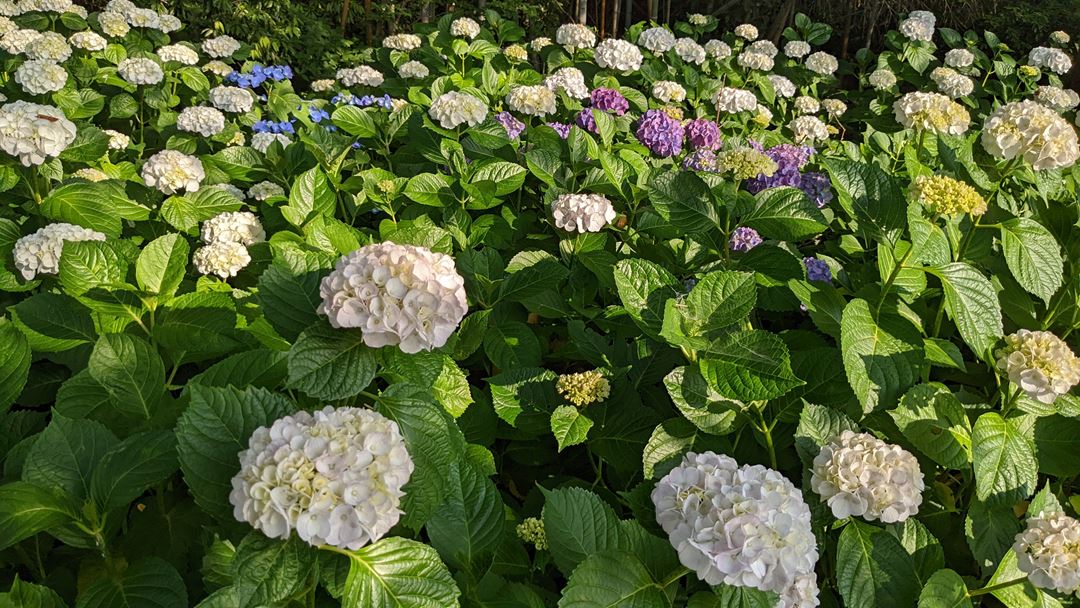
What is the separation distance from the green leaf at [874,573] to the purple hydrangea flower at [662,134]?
1.83 m

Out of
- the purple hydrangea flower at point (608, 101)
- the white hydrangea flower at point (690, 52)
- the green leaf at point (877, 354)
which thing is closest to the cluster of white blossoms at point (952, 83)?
the white hydrangea flower at point (690, 52)

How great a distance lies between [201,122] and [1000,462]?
2.86 meters

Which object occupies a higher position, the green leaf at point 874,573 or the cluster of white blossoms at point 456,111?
the cluster of white blossoms at point 456,111

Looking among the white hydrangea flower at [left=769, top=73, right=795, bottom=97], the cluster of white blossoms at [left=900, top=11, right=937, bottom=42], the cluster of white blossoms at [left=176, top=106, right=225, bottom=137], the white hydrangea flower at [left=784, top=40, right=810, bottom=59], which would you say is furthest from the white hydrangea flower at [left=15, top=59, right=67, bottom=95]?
the cluster of white blossoms at [left=900, top=11, right=937, bottom=42]

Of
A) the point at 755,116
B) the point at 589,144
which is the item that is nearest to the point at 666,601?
the point at 589,144

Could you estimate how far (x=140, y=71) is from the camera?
3.27 m

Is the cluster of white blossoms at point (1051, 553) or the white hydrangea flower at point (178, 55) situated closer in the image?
the cluster of white blossoms at point (1051, 553)

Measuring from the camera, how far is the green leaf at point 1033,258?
1.61 meters

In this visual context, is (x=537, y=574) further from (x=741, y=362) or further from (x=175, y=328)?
(x=175, y=328)

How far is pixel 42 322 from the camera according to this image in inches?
61.5

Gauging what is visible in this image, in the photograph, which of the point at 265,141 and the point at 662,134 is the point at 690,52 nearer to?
the point at 662,134

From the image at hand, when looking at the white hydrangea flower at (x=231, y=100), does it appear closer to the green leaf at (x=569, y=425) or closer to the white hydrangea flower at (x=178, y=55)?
the white hydrangea flower at (x=178, y=55)

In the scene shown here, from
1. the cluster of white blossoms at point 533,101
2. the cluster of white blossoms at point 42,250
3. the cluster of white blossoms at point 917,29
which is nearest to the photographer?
the cluster of white blossoms at point 42,250

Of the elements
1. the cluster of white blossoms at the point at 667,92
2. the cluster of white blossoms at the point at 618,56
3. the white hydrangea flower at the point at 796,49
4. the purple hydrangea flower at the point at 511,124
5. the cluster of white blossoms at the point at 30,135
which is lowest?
the white hydrangea flower at the point at 796,49
